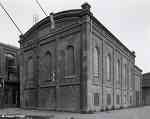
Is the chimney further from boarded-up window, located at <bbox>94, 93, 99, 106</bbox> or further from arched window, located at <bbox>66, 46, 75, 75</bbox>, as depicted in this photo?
boarded-up window, located at <bbox>94, 93, 99, 106</bbox>

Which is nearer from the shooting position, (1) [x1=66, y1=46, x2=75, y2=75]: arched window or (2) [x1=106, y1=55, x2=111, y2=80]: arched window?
(1) [x1=66, y1=46, x2=75, y2=75]: arched window

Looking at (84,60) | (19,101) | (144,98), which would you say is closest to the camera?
(84,60)

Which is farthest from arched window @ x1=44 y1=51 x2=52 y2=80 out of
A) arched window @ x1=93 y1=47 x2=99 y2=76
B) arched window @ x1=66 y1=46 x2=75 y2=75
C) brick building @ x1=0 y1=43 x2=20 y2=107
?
brick building @ x1=0 y1=43 x2=20 y2=107

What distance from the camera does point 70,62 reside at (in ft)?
64.5

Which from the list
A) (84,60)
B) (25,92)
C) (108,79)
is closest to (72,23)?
(84,60)

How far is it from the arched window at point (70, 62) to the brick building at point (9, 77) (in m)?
11.5

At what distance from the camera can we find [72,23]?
19.8m

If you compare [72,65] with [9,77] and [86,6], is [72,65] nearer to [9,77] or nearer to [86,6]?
[86,6]

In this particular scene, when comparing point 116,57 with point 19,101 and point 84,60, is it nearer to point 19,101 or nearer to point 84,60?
point 84,60

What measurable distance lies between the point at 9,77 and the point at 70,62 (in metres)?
13.6

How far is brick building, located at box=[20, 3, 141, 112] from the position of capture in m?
18.1

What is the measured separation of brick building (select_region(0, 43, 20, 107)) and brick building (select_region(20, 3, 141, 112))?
2.72 metres

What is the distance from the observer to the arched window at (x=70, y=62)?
19.3 meters

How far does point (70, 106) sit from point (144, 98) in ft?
113
